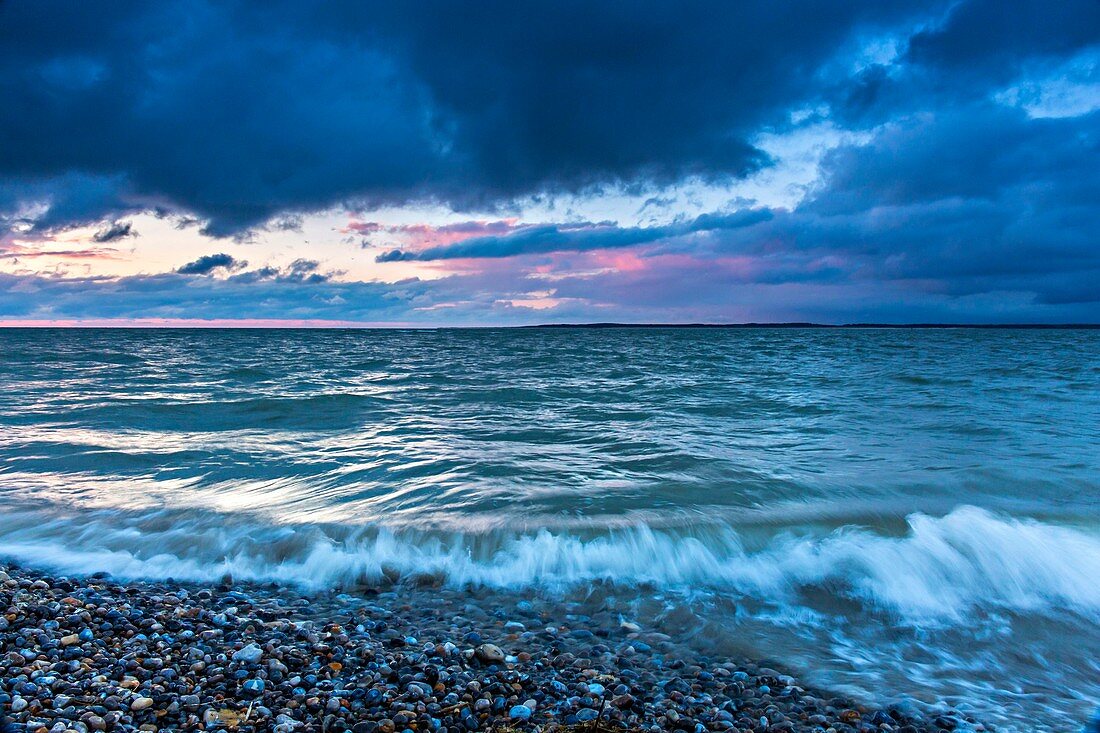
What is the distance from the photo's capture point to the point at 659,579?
608 centimetres

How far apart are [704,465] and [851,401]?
1130cm

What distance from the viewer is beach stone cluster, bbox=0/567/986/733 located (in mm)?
3271

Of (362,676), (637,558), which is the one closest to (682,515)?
(637,558)

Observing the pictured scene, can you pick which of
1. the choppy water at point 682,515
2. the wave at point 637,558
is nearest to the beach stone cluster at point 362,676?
the choppy water at point 682,515

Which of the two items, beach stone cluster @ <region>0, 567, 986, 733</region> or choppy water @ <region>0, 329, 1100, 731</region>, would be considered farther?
choppy water @ <region>0, 329, 1100, 731</region>

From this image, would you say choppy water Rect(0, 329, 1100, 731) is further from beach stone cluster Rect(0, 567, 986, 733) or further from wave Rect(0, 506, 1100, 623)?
beach stone cluster Rect(0, 567, 986, 733)

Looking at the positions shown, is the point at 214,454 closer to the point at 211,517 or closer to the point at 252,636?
the point at 211,517

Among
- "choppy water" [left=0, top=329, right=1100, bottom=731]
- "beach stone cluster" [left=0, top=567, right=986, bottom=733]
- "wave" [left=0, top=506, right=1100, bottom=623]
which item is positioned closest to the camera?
"beach stone cluster" [left=0, top=567, right=986, bottom=733]

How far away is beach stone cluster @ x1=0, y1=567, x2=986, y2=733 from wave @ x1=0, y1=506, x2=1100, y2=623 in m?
1.19

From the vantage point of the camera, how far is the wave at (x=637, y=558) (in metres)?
5.92

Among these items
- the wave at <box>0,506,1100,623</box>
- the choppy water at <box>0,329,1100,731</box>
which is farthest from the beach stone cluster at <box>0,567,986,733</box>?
the wave at <box>0,506,1100,623</box>

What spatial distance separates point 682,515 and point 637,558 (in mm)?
1646

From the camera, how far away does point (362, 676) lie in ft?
12.3

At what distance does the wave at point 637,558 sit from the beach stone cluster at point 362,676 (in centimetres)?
119
